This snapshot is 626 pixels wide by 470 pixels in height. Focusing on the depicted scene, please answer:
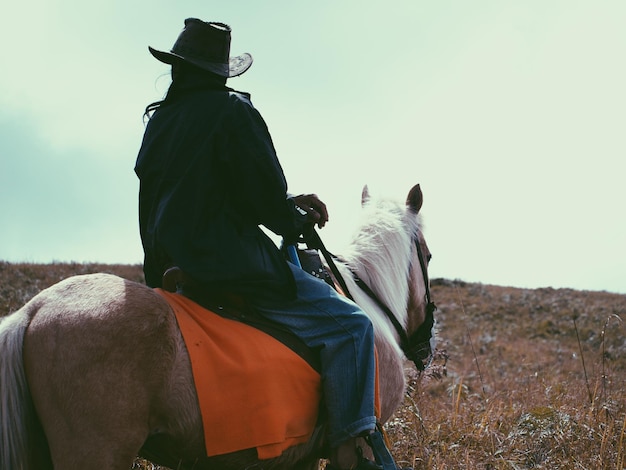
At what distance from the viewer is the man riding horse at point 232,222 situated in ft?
11.1

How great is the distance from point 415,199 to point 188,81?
7.13ft

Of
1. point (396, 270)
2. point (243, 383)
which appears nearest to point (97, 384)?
point (243, 383)

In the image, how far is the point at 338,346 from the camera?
3.67 metres

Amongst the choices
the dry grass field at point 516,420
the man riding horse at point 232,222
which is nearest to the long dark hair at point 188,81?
the man riding horse at point 232,222

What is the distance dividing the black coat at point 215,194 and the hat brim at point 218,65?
0.19 metres

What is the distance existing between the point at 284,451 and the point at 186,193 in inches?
62.4

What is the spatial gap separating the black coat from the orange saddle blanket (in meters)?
0.24

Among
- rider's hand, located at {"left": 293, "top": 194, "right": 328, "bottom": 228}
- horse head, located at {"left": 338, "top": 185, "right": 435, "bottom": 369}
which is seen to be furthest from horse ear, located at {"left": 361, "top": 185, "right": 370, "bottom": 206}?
rider's hand, located at {"left": 293, "top": 194, "right": 328, "bottom": 228}

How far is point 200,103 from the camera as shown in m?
3.56

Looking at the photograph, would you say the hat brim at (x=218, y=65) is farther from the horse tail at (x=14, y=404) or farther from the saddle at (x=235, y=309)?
the horse tail at (x=14, y=404)

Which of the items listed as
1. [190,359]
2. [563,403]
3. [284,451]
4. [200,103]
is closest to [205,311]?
[190,359]

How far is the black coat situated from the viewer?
3.37 meters

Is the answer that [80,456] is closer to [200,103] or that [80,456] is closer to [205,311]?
[205,311]

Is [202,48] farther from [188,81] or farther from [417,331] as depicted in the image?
[417,331]
